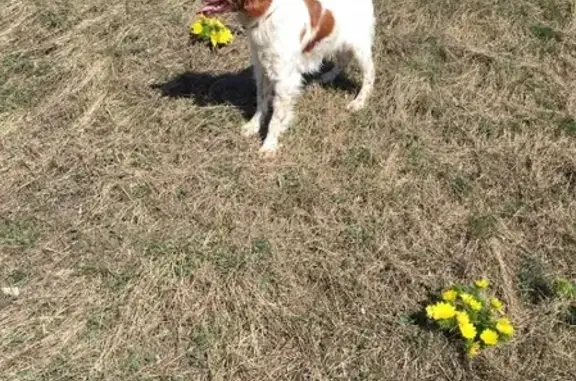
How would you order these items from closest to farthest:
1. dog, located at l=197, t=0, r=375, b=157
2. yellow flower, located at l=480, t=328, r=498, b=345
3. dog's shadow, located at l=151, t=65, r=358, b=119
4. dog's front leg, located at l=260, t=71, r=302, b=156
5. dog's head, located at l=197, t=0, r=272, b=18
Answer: yellow flower, located at l=480, t=328, r=498, b=345 → dog's head, located at l=197, t=0, r=272, b=18 → dog, located at l=197, t=0, r=375, b=157 → dog's front leg, located at l=260, t=71, r=302, b=156 → dog's shadow, located at l=151, t=65, r=358, b=119

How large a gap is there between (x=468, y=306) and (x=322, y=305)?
0.71 m

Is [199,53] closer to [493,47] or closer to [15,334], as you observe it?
[493,47]

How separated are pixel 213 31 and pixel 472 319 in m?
2.98

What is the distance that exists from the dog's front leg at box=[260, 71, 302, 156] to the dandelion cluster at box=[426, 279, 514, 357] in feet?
5.04

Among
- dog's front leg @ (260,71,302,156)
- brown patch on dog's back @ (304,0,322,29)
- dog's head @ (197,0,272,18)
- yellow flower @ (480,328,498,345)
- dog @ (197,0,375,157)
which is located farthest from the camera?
dog's front leg @ (260,71,302,156)

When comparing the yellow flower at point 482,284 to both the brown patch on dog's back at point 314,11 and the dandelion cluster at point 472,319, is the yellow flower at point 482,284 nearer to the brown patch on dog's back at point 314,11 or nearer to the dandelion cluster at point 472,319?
the dandelion cluster at point 472,319

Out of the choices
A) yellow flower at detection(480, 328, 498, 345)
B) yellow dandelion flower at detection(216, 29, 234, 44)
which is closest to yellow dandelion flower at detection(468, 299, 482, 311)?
yellow flower at detection(480, 328, 498, 345)

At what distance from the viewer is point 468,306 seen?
2914 millimetres

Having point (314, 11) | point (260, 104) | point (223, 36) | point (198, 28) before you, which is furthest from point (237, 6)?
point (198, 28)

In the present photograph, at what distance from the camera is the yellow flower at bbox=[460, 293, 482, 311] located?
289 centimetres

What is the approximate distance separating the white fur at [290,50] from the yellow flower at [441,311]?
1525mm

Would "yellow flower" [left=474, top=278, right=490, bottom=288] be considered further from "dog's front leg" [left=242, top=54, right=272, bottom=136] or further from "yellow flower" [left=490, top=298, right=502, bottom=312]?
"dog's front leg" [left=242, top=54, right=272, bottom=136]

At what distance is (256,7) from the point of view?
3.35 metres

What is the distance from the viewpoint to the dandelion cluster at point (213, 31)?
477 centimetres
